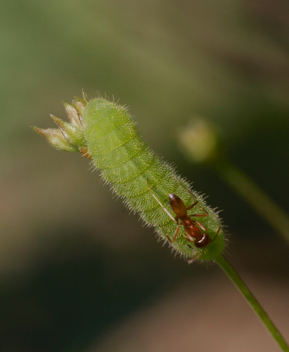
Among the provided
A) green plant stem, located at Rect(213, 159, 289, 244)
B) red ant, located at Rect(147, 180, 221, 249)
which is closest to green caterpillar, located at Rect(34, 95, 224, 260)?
red ant, located at Rect(147, 180, 221, 249)

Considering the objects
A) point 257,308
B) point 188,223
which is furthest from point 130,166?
point 257,308

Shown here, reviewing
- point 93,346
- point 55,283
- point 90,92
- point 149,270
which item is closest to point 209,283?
point 149,270

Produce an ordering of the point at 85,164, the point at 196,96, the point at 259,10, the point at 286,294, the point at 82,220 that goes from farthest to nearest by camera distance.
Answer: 1. the point at 85,164
2. the point at 82,220
3. the point at 196,96
4. the point at 286,294
5. the point at 259,10

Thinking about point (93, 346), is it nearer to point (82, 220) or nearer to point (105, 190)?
point (82, 220)

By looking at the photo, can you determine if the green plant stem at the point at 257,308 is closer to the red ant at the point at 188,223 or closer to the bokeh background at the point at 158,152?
the red ant at the point at 188,223

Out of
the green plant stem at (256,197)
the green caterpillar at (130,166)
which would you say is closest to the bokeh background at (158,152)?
the green plant stem at (256,197)

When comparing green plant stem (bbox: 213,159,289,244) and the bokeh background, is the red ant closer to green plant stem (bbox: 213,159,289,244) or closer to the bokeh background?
green plant stem (bbox: 213,159,289,244)
